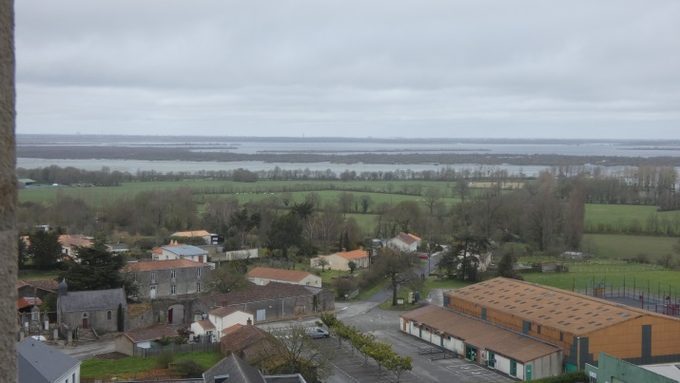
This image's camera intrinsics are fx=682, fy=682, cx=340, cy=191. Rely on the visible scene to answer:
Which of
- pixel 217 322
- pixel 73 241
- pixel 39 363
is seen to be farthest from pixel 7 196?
pixel 73 241

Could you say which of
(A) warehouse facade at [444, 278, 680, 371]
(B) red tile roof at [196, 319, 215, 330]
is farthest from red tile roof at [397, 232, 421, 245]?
(B) red tile roof at [196, 319, 215, 330]

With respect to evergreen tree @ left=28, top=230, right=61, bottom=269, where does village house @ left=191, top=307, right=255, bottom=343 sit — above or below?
below

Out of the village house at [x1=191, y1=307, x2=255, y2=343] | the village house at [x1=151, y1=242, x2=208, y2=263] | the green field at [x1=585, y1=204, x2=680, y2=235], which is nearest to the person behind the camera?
the village house at [x1=191, y1=307, x2=255, y2=343]

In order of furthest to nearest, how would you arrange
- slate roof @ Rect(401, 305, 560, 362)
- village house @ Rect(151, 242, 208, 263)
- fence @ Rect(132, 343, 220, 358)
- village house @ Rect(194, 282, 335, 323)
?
village house @ Rect(151, 242, 208, 263) → village house @ Rect(194, 282, 335, 323) → fence @ Rect(132, 343, 220, 358) → slate roof @ Rect(401, 305, 560, 362)

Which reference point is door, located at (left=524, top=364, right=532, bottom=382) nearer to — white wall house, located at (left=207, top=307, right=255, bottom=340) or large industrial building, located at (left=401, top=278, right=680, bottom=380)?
large industrial building, located at (left=401, top=278, right=680, bottom=380)

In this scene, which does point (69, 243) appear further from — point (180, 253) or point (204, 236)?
point (204, 236)

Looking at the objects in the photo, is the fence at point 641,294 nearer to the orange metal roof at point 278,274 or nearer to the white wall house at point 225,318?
the orange metal roof at point 278,274

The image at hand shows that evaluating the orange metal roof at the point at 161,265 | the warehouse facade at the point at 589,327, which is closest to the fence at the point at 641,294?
the warehouse facade at the point at 589,327
